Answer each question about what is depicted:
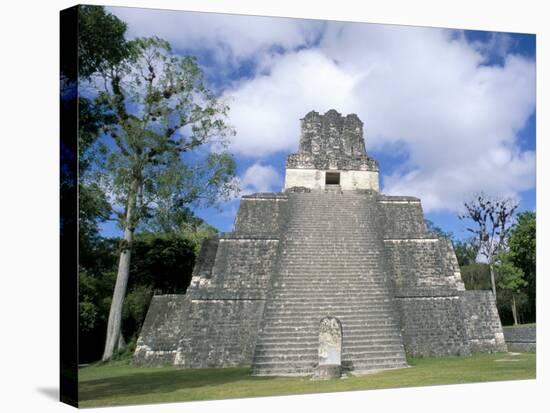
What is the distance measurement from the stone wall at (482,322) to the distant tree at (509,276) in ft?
1.20

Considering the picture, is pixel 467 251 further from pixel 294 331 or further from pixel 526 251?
pixel 294 331

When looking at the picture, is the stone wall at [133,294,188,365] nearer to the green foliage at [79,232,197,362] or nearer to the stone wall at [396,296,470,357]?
the green foliage at [79,232,197,362]

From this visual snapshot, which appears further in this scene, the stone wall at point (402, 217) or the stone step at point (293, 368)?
the stone wall at point (402, 217)

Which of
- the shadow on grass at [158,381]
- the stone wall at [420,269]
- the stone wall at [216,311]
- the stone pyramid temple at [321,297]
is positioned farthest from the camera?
the stone wall at [420,269]

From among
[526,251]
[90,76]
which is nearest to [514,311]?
[526,251]

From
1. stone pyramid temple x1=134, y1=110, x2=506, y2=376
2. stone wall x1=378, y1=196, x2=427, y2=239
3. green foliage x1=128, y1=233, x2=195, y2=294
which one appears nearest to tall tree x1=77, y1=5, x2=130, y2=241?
green foliage x1=128, y1=233, x2=195, y2=294

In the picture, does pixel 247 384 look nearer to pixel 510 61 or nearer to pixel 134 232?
pixel 134 232

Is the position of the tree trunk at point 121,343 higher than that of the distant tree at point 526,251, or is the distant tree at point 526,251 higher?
the distant tree at point 526,251

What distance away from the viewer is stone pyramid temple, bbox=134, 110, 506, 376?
1054 centimetres

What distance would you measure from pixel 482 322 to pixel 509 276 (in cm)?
98

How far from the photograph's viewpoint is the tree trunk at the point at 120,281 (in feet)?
32.6

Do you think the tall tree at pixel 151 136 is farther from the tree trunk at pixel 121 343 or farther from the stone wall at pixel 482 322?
the stone wall at pixel 482 322

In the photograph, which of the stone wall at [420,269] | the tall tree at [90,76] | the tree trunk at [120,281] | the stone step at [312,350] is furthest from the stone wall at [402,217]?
the tall tree at [90,76]

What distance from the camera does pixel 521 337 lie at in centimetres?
1208
